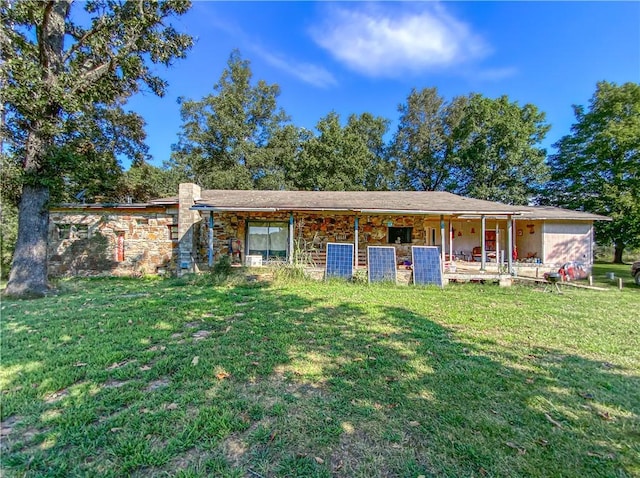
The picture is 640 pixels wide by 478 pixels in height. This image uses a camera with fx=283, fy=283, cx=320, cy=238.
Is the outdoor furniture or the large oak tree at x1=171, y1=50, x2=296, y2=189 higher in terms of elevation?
the large oak tree at x1=171, y1=50, x2=296, y2=189

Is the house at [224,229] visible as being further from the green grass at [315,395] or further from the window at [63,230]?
the green grass at [315,395]

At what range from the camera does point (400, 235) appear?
1301 cm

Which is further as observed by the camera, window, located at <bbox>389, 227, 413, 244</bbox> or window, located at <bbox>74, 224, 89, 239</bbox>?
window, located at <bbox>389, 227, 413, 244</bbox>

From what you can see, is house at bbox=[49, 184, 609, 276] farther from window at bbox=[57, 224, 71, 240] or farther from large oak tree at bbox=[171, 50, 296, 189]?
large oak tree at bbox=[171, 50, 296, 189]

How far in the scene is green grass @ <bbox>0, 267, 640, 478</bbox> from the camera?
191 cm

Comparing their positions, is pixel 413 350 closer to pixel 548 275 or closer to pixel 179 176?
pixel 548 275

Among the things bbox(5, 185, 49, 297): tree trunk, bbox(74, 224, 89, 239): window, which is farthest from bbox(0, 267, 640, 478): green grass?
bbox(74, 224, 89, 239): window

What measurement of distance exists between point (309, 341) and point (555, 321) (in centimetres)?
472

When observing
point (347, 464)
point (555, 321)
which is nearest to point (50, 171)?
point (347, 464)

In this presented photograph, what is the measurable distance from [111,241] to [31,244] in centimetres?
389

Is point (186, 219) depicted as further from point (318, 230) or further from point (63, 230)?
point (318, 230)

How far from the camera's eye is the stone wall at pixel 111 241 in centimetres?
1129

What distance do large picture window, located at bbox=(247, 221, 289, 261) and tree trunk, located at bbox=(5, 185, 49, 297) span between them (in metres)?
6.45

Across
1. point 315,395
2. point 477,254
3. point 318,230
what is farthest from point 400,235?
point 315,395
